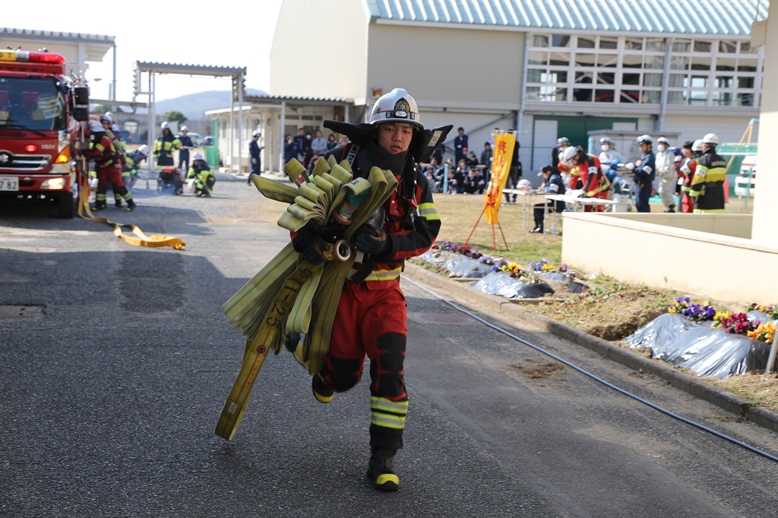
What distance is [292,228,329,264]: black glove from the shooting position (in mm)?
4660

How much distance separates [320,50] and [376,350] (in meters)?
41.1

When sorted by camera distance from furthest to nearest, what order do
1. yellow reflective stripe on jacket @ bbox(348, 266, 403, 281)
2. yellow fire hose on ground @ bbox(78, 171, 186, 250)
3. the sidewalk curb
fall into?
yellow fire hose on ground @ bbox(78, 171, 186, 250) → the sidewalk curb → yellow reflective stripe on jacket @ bbox(348, 266, 403, 281)

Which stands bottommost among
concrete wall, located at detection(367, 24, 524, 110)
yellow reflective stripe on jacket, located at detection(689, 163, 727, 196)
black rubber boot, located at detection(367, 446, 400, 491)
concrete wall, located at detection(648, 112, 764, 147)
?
black rubber boot, located at detection(367, 446, 400, 491)

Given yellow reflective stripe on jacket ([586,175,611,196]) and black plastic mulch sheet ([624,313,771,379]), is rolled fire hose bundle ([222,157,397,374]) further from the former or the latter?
yellow reflective stripe on jacket ([586,175,611,196])

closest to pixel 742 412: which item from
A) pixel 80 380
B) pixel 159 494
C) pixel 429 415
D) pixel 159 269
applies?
pixel 429 415

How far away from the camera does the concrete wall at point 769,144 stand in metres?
10.9

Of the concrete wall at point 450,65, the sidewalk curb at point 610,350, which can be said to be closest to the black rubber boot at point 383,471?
the sidewalk curb at point 610,350

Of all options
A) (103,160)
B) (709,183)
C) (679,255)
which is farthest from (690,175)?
(103,160)

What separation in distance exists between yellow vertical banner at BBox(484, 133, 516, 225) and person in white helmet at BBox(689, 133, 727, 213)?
124 inches

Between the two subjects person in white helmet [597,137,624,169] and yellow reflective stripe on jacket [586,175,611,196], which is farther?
person in white helmet [597,137,624,169]

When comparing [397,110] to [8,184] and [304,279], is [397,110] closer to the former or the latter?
[304,279]

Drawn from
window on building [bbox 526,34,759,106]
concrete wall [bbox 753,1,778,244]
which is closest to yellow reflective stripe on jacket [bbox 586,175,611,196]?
concrete wall [bbox 753,1,778,244]

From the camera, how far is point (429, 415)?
6.10 m

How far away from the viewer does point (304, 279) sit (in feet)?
16.1
